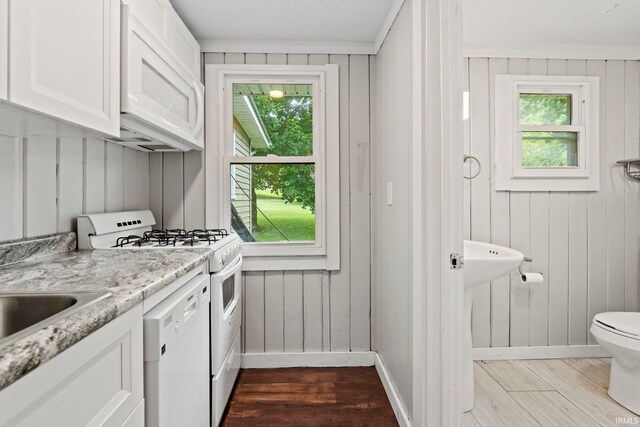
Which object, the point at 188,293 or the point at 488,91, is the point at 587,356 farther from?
the point at 188,293

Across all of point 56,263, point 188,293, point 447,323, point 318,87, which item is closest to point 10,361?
point 188,293

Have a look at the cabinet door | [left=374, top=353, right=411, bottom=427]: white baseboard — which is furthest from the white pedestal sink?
the cabinet door

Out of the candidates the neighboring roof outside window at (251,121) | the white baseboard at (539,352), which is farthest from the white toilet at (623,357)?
the neighboring roof outside window at (251,121)

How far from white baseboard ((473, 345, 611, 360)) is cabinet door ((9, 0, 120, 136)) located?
8.69 ft

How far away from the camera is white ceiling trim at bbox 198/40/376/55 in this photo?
2.41 m

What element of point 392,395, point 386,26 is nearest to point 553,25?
point 386,26

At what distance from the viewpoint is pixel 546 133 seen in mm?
2549

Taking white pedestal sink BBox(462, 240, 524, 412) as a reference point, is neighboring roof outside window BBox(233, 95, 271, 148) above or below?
above

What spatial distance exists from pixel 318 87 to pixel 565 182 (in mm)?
1912

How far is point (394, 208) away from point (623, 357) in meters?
1.49

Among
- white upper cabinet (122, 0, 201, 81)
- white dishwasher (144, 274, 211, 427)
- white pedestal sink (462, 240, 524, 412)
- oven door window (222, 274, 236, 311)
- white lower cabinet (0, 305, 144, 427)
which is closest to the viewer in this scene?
white lower cabinet (0, 305, 144, 427)

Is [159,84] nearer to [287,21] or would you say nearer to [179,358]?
[287,21]

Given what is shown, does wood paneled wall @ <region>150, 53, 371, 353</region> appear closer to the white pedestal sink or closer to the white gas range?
the white gas range

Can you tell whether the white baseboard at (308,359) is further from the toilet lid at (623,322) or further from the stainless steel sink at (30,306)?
the stainless steel sink at (30,306)
